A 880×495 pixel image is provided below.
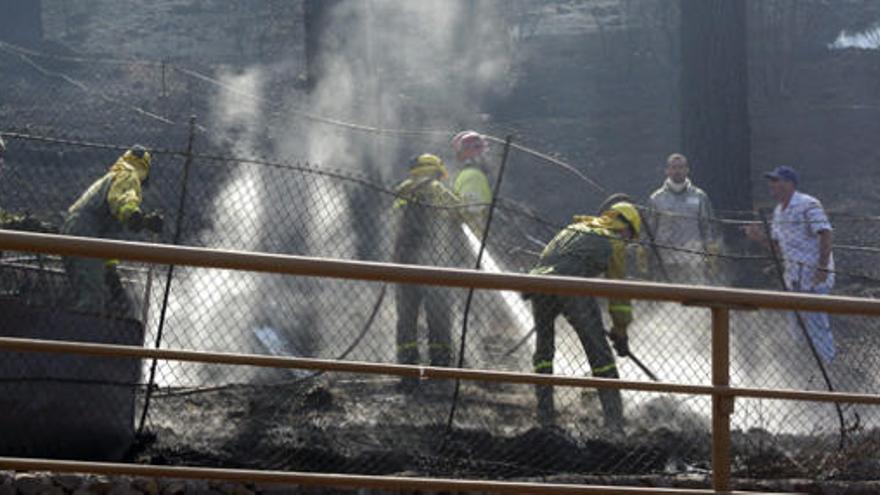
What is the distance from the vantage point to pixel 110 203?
9.18 metres

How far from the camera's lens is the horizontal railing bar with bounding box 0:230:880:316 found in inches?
178

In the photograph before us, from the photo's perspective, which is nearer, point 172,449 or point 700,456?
point 172,449

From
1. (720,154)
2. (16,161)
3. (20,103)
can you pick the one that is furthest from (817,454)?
(20,103)

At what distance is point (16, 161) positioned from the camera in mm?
14914

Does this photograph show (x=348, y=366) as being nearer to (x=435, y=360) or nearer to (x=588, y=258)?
(x=435, y=360)

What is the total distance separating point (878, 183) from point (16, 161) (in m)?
9.46

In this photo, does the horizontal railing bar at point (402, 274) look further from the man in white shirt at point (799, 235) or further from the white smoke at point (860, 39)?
the white smoke at point (860, 39)

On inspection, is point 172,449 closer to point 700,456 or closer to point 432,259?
point 432,259

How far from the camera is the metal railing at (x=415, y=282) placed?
4.58 meters

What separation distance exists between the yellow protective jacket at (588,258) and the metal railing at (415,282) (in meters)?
3.44

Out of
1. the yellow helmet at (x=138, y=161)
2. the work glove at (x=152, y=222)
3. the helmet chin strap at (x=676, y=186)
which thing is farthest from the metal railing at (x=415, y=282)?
the helmet chin strap at (x=676, y=186)

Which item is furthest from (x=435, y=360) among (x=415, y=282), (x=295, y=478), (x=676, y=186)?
(x=415, y=282)

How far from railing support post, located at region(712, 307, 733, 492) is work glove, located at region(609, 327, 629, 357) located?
3532 millimetres

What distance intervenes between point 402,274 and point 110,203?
484 cm
